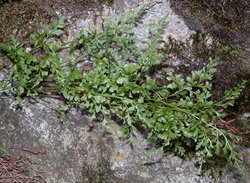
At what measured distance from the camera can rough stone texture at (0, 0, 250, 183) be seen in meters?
2.71

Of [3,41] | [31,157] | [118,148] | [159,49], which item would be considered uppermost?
[3,41]

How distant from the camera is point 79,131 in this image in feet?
9.37

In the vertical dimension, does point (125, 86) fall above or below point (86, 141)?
above

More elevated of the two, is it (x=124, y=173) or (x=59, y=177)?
(x=59, y=177)

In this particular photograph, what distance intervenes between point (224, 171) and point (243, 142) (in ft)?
1.13

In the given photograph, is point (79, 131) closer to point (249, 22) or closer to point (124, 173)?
point (124, 173)

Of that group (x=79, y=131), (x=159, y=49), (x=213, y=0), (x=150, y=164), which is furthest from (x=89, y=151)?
(x=213, y=0)

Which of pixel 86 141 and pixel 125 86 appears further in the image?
pixel 86 141

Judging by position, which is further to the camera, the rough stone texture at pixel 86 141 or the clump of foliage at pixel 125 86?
the rough stone texture at pixel 86 141

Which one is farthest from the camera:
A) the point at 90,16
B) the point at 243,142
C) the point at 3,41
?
the point at 243,142

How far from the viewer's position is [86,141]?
2.87 meters

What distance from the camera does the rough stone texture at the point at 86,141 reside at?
2.71 m

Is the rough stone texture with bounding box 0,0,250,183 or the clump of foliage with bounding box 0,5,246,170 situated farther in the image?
the rough stone texture with bounding box 0,0,250,183

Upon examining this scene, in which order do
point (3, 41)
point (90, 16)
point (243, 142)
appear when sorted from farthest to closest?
point (243, 142), point (90, 16), point (3, 41)
